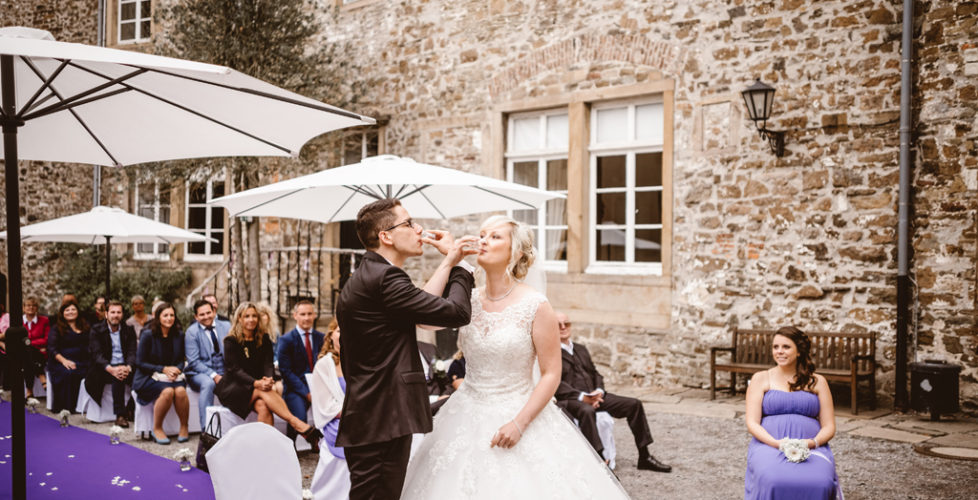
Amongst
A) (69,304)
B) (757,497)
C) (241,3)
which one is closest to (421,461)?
(757,497)

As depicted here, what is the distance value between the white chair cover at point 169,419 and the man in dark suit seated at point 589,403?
148 inches

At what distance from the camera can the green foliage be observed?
48.3 feet

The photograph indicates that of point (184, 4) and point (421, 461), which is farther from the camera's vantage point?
point (184, 4)

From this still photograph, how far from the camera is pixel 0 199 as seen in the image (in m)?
18.4

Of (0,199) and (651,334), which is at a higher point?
(0,199)

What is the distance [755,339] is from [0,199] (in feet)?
54.1

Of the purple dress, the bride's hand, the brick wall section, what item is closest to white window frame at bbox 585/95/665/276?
the brick wall section

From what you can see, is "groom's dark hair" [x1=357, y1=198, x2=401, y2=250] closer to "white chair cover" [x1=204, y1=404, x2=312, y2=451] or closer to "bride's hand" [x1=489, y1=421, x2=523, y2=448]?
"bride's hand" [x1=489, y1=421, x2=523, y2=448]

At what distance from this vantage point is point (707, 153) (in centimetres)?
973

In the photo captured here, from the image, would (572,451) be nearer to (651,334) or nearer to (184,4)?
(651,334)

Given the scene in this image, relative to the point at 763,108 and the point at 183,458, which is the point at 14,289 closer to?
the point at 183,458

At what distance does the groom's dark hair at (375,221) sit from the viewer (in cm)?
334

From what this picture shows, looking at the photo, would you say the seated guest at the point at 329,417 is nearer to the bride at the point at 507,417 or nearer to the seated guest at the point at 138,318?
the bride at the point at 507,417

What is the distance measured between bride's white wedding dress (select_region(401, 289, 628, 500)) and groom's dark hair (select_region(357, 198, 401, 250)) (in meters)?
0.54
